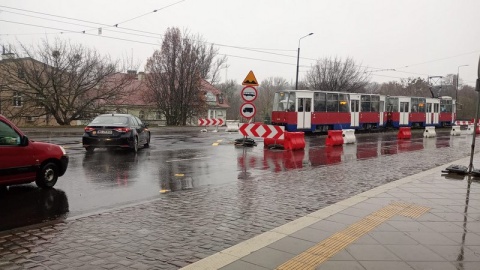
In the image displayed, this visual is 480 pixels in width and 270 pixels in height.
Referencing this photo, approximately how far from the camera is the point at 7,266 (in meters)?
3.78

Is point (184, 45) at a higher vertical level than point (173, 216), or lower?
higher

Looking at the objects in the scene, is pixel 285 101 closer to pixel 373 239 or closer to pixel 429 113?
pixel 429 113

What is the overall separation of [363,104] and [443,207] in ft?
90.8

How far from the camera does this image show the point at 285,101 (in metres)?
27.7

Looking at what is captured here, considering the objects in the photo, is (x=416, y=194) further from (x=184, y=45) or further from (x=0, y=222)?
(x=184, y=45)

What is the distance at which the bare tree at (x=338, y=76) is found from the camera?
187ft

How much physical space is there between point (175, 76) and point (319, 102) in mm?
19086

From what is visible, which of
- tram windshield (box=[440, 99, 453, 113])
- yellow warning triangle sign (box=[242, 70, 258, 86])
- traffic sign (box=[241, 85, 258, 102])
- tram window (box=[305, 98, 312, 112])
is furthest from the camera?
tram windshield (box=[440, 99, 453, 113])

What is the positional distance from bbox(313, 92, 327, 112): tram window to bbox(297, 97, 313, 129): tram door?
1.77ft

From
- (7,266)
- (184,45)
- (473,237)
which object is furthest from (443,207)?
(184,45)

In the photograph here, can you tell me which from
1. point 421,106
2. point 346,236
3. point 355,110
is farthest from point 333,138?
point 421,106

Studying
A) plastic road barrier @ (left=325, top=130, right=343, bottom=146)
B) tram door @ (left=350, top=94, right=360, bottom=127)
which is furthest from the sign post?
tram door @ (left=350, top=94, right=360, bottom=127)

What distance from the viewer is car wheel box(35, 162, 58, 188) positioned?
7.51 m

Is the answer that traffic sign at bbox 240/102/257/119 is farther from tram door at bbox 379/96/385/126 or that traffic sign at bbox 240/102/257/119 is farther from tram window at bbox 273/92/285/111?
tram door at bbox 379/96/385/126
